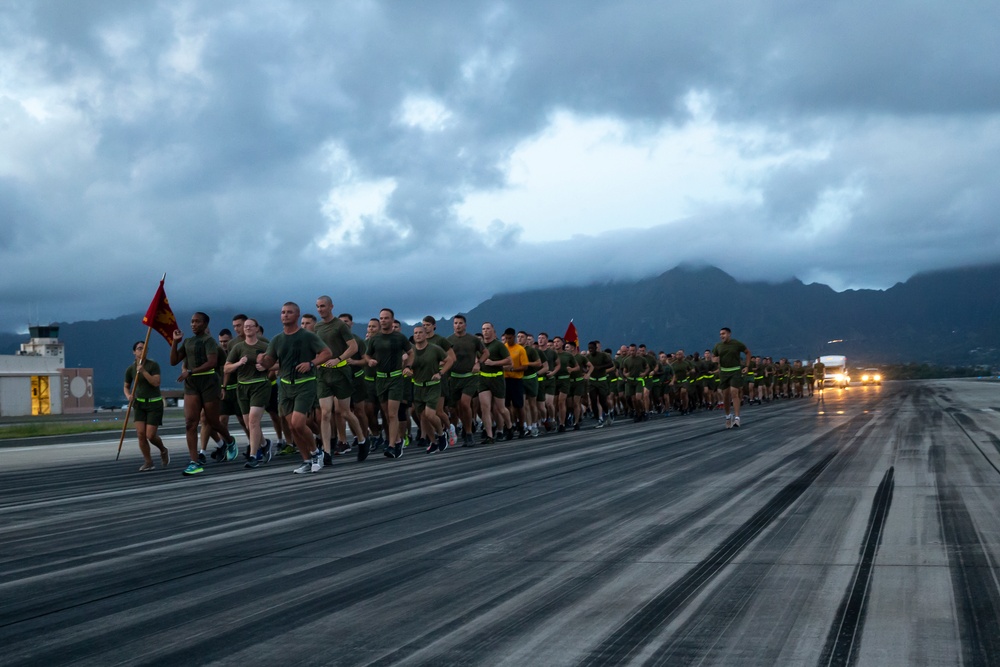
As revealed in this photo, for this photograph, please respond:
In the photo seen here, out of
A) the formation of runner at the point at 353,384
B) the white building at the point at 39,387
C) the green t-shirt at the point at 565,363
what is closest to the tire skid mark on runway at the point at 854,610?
the formation of runner at the point at 353,384

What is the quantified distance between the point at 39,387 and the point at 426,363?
72792 mm

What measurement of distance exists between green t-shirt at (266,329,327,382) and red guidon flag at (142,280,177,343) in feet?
14.2

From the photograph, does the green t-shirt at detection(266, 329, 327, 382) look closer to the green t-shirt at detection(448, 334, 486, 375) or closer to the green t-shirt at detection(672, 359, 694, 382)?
the green t-shirt at detection(448, 334, 486, 375)

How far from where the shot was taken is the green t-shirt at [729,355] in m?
20.0

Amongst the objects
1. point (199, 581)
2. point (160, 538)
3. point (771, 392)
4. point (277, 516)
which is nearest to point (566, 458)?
point (277, 516)

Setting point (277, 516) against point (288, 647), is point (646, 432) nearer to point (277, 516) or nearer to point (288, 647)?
point (277, 516)

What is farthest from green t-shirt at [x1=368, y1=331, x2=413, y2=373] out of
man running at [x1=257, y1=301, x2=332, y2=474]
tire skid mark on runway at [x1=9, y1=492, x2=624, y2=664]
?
tire skid mark on runway at [x1=9, y1=492, x2=624, y2=664]

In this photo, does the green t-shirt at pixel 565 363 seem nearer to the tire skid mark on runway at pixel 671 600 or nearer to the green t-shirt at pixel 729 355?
the green t-shirt at pixel 729 355

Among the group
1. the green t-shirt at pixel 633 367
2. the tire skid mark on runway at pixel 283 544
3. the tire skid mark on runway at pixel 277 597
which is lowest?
the tire skid mark on runway at pixel 277 597

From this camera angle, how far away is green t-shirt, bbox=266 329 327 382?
1231cm

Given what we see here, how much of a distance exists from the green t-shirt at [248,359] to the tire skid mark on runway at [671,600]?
8.95 meters

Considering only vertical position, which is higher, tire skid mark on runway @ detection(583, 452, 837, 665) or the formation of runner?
the formation of runner

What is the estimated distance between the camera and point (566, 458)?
1310cm

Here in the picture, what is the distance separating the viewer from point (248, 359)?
47.9ft
